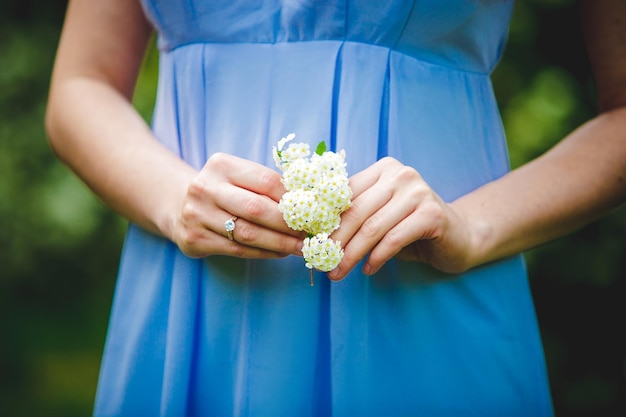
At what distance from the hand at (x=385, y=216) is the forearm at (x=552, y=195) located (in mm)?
141

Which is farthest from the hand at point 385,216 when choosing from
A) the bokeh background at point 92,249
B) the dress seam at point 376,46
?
the bokeh background at point 92,249

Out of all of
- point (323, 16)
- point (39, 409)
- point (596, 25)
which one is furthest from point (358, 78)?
point (39, 409)

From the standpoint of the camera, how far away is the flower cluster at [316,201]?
949mm

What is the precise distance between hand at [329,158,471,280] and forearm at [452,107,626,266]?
14 cm

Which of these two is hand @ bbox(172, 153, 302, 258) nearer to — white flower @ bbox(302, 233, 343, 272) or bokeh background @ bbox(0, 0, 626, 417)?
white flower @ bbox(302, 233, 343, 272)

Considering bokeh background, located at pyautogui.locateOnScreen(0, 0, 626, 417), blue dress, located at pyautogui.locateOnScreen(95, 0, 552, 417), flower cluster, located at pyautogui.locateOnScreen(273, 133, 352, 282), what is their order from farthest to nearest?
bokeh background, located at pyautogui.locateOnScreen(0, 0, 626, 417) < blue dress, located at pyautogui.locateOnScreen(95, 0, 552, 417) < flower cluster, located at pyautogui.locateOnScreen(273, 133, 352, 282)

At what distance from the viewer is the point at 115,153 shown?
1232mm

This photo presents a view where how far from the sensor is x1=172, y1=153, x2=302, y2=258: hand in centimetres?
98

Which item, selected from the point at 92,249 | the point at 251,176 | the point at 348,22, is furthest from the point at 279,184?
the point at 92,249

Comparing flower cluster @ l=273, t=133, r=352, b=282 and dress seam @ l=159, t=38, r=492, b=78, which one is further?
dress seam @ l=159, t=38, r=492, b=78

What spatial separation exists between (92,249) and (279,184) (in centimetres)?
435

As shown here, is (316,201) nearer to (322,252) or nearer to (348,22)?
(322,252)

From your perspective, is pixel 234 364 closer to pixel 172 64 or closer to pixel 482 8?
pixel 172 64

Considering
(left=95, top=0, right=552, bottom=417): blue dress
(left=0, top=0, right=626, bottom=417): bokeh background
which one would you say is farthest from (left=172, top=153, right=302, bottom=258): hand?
(left=0, top=0, right=626, bottom=417): bokeh background
